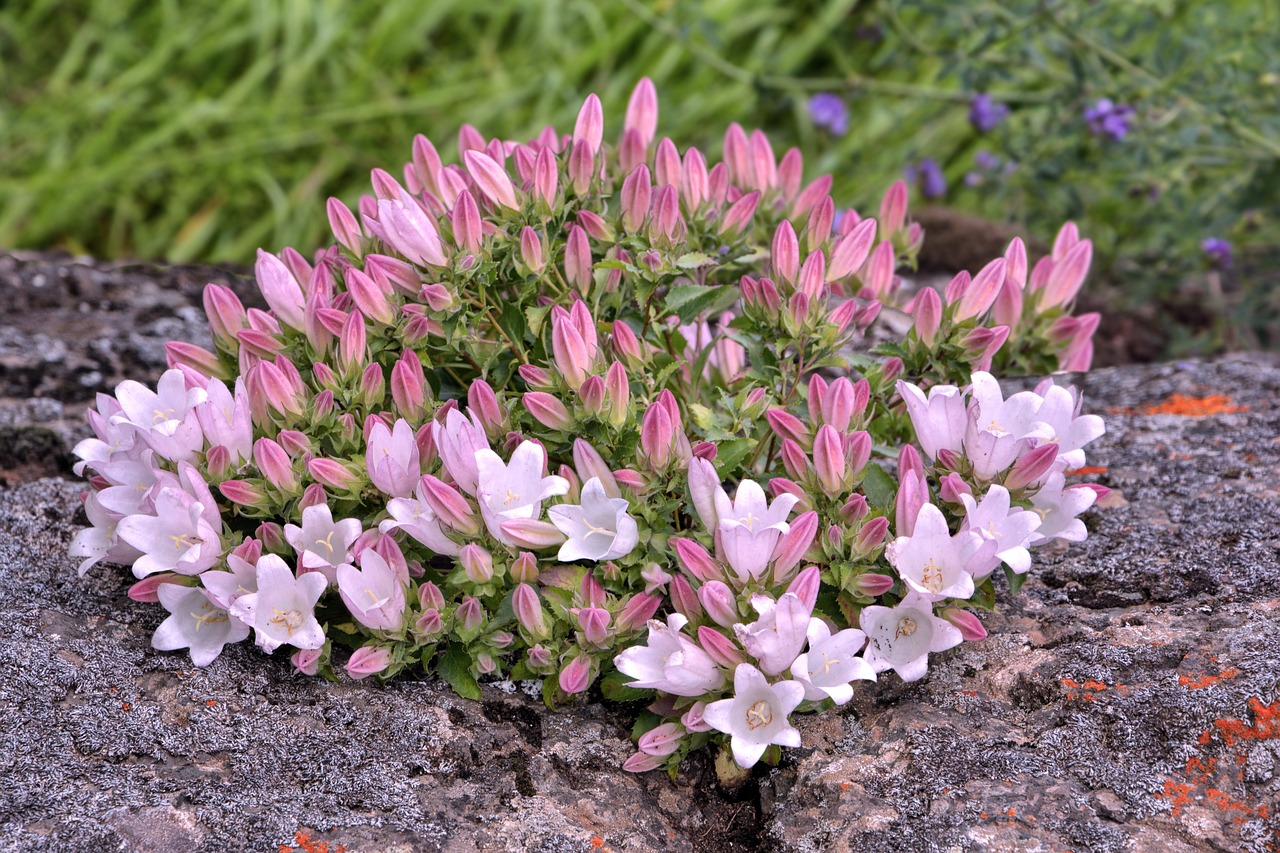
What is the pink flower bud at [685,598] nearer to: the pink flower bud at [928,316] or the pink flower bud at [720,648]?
the pink flower bud at [720,648]

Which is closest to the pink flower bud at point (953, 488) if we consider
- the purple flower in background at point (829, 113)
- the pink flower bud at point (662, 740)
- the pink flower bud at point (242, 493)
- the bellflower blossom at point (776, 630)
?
the bellflower blossom at point (776, 630)

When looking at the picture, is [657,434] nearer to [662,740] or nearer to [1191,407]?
[662,740]

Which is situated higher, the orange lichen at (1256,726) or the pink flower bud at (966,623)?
the pink flower bud at (966,623)

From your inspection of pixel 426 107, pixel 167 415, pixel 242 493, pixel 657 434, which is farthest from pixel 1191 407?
pixel 426 107

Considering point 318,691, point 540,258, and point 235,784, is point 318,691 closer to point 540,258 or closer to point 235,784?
point 235,784

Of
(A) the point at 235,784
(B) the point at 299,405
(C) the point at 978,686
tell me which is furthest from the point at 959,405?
(A) the point at 235,784
